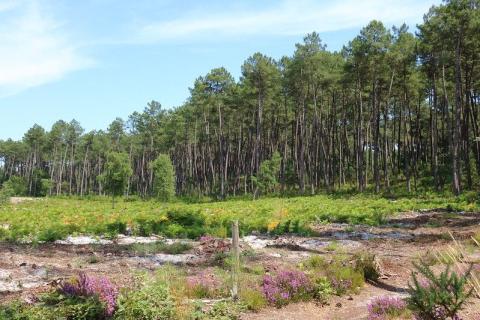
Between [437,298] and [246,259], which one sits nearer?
[437,298]

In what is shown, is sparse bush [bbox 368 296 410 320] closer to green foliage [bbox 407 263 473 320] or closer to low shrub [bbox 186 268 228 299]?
green foliage [bbox 407 263 473 320]

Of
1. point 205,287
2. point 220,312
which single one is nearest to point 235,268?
point 205,287

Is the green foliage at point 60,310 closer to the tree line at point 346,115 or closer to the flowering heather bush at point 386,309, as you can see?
the flowering heather bush at point 386,309

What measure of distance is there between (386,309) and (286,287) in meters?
1.90

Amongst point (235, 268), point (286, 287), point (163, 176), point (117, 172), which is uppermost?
point (117, 172)

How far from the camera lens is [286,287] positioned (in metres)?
8.67

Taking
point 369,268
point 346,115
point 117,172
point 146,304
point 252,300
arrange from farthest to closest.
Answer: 1. point 346,115
2. point 117,172
3. point 369,268
4. point 252,300
5. point 146,304

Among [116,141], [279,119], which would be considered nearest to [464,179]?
[279,119]

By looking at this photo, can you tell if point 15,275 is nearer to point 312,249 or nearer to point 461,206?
point 312,249

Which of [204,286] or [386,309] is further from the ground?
[204,286]

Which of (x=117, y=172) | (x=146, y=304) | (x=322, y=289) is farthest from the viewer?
(x=117, y=172)

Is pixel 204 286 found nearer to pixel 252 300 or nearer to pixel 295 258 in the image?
pixel 252 300

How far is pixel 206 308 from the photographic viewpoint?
7609 mm

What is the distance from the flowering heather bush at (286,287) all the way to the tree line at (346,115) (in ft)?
81.1
